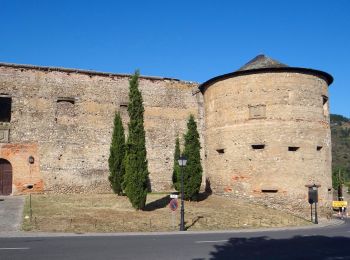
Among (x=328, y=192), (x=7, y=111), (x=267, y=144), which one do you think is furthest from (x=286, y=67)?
(x=7, y=111)

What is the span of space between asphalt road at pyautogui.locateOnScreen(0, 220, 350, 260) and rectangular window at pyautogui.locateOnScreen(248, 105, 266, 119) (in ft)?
37.3

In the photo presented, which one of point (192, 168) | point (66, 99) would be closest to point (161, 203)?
point (192, 168)

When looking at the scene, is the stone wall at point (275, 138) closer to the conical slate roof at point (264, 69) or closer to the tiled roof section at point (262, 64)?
the conical slate roof at point (264, 69)

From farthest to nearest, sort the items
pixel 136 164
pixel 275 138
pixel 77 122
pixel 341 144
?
pixel 341 144
pixel 77 122
pixel 275 138
pixel 136 164

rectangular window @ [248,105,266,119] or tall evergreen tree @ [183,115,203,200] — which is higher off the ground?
rectangular window @ [248,105,266,119]

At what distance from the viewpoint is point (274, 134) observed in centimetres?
2477

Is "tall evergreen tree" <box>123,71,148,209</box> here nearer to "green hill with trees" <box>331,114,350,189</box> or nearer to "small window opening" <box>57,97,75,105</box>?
"small window opening" <box>57,97,75,105</box>

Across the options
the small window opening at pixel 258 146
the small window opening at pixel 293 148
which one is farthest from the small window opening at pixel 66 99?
the small window opening at pixel 293 148

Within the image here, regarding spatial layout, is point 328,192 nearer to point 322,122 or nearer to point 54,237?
point 322,122

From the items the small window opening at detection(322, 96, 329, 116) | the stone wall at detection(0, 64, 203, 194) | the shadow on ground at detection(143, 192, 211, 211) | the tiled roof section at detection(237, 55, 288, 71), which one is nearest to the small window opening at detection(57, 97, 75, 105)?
the stone wall at detection(0, 64, 203, 194)

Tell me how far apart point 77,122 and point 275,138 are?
12969 millimetres

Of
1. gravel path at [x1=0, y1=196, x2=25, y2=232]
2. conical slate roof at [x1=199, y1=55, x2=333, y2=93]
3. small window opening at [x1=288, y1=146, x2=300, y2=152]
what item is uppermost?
conical slate roof at [x1=199, y1=55, x2=333, y2=93]

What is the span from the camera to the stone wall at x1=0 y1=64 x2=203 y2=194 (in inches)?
1030

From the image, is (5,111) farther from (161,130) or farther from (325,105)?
(325,105)
